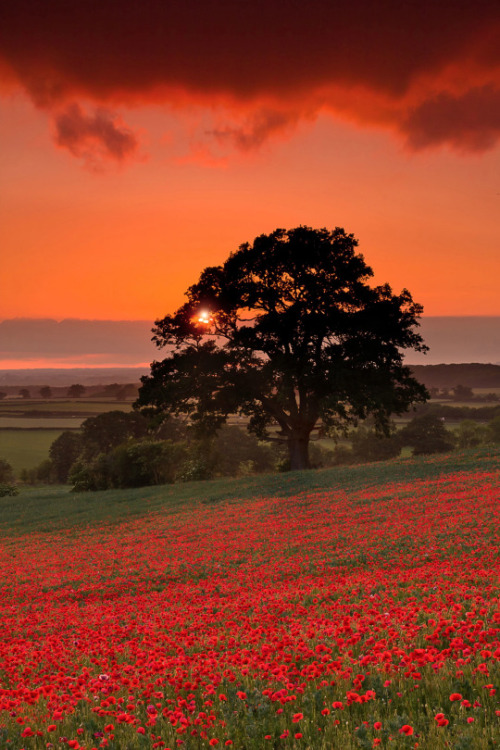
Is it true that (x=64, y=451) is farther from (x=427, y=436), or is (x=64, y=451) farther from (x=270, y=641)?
(x=270, y=641)

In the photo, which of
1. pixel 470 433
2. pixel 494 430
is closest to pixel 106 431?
pixel 470 433

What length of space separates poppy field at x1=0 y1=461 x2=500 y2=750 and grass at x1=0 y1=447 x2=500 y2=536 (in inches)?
484

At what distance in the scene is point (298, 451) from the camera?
155 ft

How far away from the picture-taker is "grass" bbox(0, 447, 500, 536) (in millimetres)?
32844

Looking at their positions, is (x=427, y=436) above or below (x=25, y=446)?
above

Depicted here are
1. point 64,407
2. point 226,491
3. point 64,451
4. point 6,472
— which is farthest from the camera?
point 64,407

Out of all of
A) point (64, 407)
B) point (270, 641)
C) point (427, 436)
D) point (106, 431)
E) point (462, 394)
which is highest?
point (64, 407)

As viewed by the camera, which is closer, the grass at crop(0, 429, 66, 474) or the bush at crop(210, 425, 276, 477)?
the bush at crop(210, 425, 276, 477)

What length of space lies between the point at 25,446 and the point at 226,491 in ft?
332

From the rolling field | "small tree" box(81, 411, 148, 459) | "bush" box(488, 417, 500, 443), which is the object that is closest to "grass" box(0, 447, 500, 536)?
"small tree" box(81, 411, 148, 459)

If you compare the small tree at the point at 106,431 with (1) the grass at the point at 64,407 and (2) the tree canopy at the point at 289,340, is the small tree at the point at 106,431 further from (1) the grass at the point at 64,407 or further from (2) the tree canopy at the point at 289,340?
(1) the grass at the point at 64,407

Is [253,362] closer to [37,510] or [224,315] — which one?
[224,315]

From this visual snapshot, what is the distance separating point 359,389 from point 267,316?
988 centimetres

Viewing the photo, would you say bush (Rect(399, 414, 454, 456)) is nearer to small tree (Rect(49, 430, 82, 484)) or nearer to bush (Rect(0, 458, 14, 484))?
small tree (Rect(49, 430, 82, 484))
